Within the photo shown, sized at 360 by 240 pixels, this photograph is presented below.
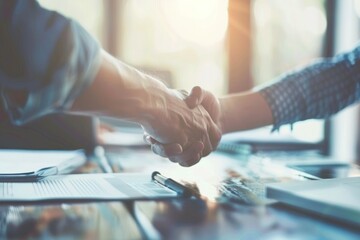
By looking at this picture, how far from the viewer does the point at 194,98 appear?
2.93ft

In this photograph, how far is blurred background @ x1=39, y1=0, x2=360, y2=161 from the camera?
277cm

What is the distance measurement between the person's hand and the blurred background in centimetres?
184

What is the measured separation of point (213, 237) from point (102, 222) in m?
0.13

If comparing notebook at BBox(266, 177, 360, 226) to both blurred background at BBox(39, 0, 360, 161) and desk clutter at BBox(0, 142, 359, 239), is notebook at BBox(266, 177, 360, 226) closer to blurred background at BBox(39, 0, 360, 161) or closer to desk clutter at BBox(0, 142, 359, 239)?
desk clutter at BBox(0, 142, 359, 239)

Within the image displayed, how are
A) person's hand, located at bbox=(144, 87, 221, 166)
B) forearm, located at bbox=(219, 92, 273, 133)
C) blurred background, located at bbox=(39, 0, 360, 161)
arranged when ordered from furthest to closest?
blurred background, located at bbox=(39, 0, 360, 161) → forearm, located at bbox=(219, 92, 273, 133) → person's hand, located at bbox=(144, 87, 221, 166)

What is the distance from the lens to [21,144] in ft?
4.05

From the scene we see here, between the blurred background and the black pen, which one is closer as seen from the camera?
the black pen

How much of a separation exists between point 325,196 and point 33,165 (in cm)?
53

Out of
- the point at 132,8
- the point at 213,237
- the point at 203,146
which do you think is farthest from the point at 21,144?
the point at 132,8

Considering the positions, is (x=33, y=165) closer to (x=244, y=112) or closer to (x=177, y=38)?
(x=244, y=112)

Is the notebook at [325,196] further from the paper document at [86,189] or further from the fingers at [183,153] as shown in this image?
the fingers at [183,153]

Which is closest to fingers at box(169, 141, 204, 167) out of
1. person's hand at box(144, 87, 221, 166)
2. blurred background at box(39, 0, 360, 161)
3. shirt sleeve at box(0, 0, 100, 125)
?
person's hand at box(144, 87, 221, 166)

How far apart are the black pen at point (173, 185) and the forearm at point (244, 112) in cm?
30

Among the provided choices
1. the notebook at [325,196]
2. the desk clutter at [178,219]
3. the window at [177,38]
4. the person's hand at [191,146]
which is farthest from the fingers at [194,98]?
the window at [177,38]
